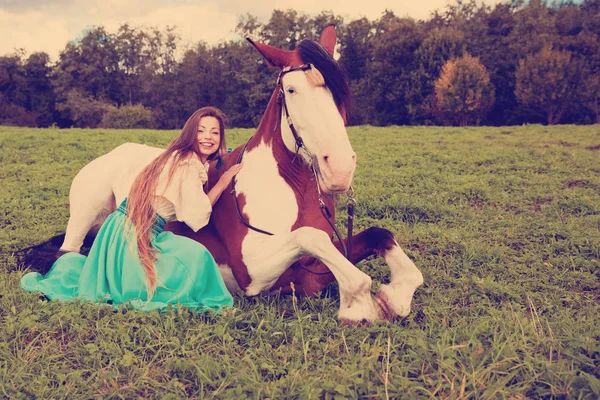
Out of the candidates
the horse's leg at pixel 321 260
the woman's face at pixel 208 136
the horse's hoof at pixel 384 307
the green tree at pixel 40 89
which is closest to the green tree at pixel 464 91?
the woman's face at pixel 208 136

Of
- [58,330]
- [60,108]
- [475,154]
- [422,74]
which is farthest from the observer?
[60,108]

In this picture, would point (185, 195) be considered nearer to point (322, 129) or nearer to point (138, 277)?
point (138, 277)

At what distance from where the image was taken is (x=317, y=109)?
8.29 feet

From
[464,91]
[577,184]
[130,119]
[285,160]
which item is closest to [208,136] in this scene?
[285,160]

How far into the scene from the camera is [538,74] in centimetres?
2531

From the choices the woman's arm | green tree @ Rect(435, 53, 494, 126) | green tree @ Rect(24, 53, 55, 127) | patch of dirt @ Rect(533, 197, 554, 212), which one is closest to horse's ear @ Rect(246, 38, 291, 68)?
the woman's arm

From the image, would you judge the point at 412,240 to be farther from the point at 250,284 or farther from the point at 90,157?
the point at 90,157

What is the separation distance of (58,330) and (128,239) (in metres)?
0.72

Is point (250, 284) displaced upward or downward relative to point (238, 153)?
downward

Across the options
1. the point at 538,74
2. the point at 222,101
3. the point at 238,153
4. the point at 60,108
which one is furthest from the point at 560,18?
the point at 60,108

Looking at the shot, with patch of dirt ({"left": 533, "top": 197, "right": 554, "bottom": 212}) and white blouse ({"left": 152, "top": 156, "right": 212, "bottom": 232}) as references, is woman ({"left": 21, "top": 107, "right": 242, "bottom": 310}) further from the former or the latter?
patch of dirt ({"left": 533, "top": 197, "right": 554, "bottom": 212})

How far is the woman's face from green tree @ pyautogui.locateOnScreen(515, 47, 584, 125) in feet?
87.0

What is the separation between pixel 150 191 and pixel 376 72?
31.1m

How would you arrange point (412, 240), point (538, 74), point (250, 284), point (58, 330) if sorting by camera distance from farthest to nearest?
point (538, 74) → point (412, 240) → point (250, 284) → point (58, 330)
